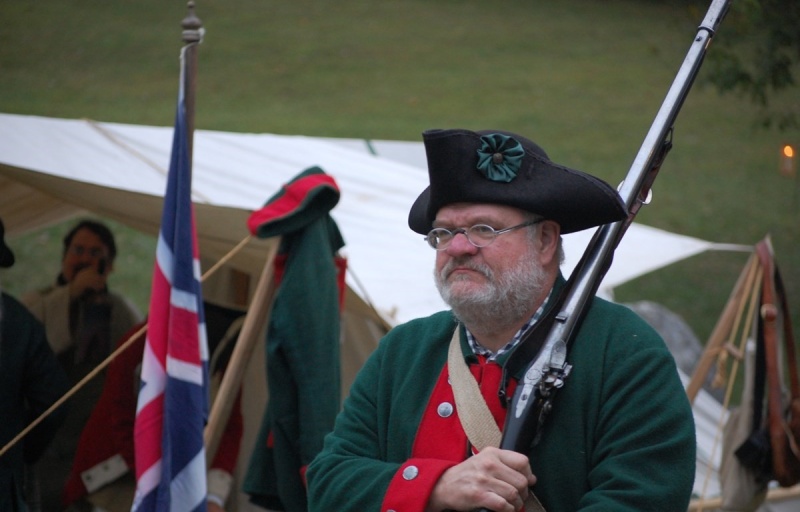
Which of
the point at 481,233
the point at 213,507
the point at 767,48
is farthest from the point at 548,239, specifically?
the point at 767,48

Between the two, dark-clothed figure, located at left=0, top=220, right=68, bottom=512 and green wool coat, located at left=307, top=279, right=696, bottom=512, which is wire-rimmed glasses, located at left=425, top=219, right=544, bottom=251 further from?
dark-clothed figure, located at left=0, top=220, right=68, bottom=512

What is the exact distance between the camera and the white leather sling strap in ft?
8.48

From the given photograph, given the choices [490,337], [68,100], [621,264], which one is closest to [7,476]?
[490,337]

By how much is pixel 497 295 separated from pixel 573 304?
190mm

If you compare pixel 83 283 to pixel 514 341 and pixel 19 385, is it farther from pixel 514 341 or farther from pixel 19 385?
pixel 514 341

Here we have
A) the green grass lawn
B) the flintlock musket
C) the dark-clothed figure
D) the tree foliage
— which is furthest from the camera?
the green grass lawn

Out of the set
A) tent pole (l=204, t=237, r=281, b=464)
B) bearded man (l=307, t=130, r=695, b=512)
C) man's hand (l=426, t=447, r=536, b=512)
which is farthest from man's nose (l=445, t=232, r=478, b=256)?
tent pole (l=204, t=237, r=281, b=464)

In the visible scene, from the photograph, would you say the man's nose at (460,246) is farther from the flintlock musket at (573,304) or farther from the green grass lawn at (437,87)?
the green grass lawn at (437,87)

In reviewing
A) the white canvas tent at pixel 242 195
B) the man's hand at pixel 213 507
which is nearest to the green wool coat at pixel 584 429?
the white canvas tent at pixel 242 195

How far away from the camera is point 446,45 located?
2577 centimetres

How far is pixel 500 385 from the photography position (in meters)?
2.61

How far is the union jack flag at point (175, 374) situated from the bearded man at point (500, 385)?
48.1 inches

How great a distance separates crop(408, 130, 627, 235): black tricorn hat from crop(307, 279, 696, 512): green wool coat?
26 centimetres

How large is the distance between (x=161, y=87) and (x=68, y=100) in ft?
7.09
